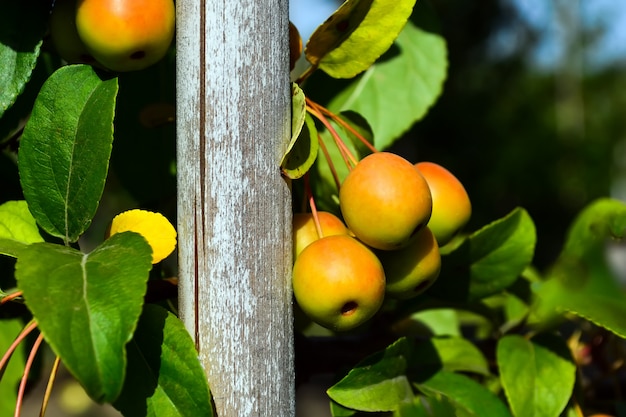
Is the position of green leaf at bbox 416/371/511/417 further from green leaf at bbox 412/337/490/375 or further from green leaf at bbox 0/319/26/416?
green leaf at bbox 0/319/26/416

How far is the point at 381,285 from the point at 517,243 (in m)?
0.28

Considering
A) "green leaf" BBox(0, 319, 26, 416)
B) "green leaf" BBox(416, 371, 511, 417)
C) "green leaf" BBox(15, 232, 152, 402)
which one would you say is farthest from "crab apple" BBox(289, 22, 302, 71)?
"green leaf" BBox(0, 319, 26, 416)

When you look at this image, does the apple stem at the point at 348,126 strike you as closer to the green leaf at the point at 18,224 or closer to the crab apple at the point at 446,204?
the crab apple at the point at 446,204

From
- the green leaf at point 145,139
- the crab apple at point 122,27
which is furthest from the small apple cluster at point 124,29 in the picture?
the green leaf at point 145,139

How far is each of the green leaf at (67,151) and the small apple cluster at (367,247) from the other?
165 mm

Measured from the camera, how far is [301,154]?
53 centimetres

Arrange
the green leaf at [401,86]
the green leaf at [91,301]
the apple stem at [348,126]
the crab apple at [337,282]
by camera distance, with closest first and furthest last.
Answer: the green leaf at [91,301] → the crab apple at [337,282] → the apple stem at [348,126] → the green leaf at [401,86]

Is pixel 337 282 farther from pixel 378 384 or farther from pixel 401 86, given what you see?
pixel 401 86

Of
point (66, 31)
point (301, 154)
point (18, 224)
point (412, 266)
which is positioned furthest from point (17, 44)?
point (412, 266)

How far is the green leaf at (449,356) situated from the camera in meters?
0.71

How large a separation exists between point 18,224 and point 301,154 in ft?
0.83

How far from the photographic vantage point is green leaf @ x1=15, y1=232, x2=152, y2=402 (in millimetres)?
395

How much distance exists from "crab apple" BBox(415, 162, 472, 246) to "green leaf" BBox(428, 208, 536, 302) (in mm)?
100

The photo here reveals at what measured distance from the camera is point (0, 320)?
2.30 ft
